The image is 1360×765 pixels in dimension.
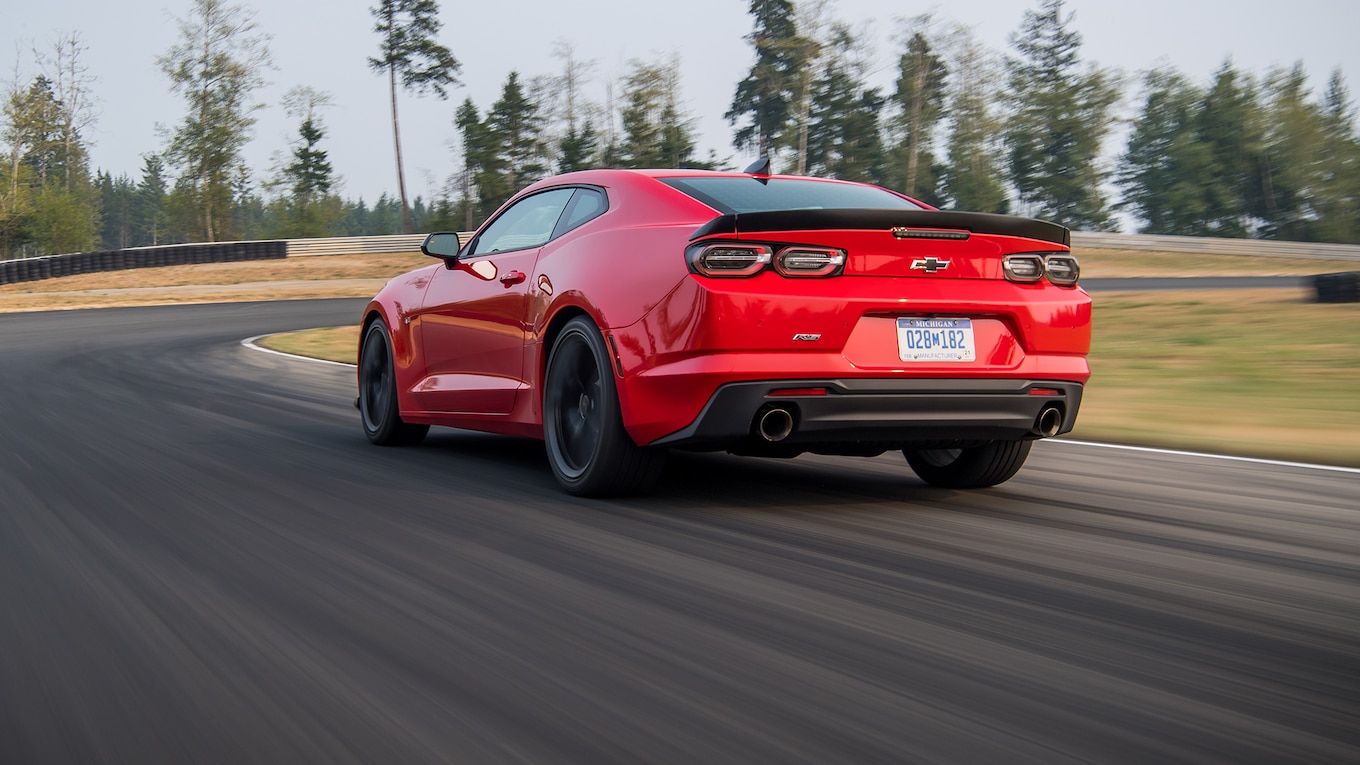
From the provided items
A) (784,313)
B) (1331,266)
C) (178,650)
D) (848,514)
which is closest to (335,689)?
(178,650)

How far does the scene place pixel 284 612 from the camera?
358 centimetres

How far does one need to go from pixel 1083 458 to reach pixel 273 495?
413 centimetres

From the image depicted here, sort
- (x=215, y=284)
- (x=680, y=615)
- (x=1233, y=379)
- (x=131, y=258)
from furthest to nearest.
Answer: (x=131, y=258), (x=215, y=284), (x=1233, y=379), (x=680, y=615)

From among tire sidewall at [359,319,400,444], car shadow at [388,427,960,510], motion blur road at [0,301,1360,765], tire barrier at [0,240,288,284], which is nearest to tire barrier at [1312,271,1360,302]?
motion blur road at [0,301,1360,765]

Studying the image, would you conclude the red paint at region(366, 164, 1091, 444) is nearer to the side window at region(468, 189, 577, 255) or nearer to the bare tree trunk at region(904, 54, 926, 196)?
the side window at region(468, 189, 577, 255)

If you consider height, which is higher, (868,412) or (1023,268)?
(1023,268)

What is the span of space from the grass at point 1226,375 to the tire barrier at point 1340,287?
322 mm

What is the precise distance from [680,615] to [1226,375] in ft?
29.3

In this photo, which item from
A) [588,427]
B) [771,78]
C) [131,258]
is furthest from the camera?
[771,78]

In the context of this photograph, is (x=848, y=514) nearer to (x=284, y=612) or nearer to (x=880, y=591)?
(x=880, y=591)

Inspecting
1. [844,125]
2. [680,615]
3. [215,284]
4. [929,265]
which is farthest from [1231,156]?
[680,615]

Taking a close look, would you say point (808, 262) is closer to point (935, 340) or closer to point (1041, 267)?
point (935, 340)

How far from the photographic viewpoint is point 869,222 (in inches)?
191

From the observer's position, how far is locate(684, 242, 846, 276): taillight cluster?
471 cm
